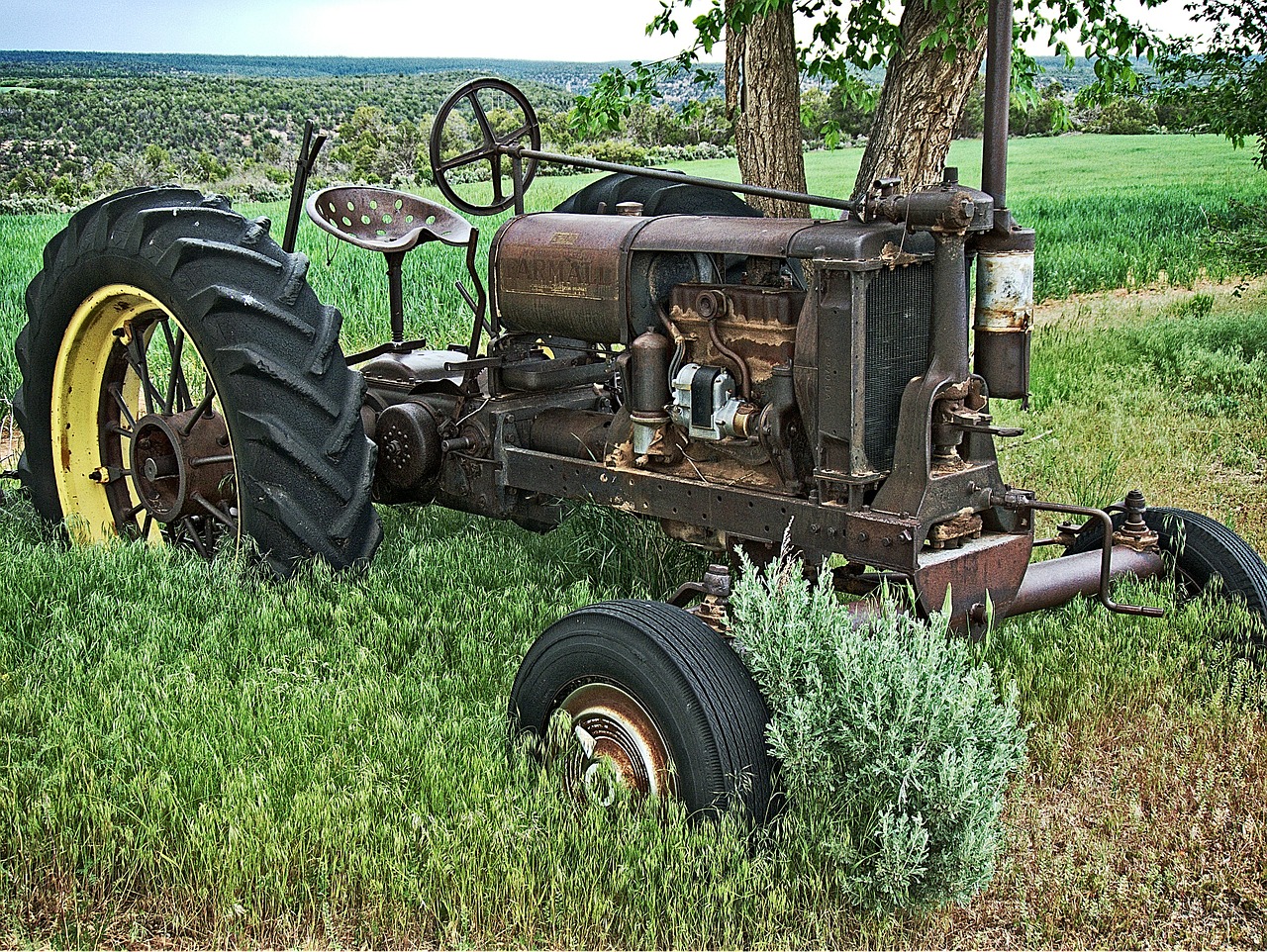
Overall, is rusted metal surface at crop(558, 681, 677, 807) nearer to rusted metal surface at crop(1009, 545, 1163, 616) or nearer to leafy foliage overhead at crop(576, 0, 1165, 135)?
rusted metal surface at crop(1009, 545, 1163, 616)

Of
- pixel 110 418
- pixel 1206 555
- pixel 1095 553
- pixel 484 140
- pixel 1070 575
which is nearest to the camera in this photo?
pixel 1070 575

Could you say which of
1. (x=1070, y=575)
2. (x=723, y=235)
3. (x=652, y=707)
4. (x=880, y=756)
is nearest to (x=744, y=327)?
(x=723, y=235)

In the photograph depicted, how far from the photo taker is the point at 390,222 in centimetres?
598

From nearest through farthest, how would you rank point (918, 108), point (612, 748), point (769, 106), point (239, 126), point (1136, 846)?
point (612, 748) < point (1136, 846) < point (918, 108) < point (769, 106) < point (239, 126)

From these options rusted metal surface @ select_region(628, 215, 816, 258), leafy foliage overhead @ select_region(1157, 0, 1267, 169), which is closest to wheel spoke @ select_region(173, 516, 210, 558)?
rusted metal surface @ select_region(628, 215, 816, 258)

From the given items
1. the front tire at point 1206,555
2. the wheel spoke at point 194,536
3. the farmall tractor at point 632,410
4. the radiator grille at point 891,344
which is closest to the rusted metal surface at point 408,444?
the farmall tractor at point 632,410

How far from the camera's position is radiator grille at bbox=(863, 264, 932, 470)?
3.68 meters

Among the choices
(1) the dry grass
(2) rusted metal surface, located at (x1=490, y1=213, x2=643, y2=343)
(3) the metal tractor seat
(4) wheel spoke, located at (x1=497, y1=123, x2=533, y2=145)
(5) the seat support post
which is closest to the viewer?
(1) the dry grass

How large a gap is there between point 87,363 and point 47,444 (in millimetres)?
382

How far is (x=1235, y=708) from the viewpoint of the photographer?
390cm

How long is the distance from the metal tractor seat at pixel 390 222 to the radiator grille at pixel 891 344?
2353mm

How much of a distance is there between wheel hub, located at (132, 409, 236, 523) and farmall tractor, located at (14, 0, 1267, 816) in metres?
0.01

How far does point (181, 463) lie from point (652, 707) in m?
2.50

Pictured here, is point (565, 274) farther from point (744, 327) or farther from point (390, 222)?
point (390, 222)
